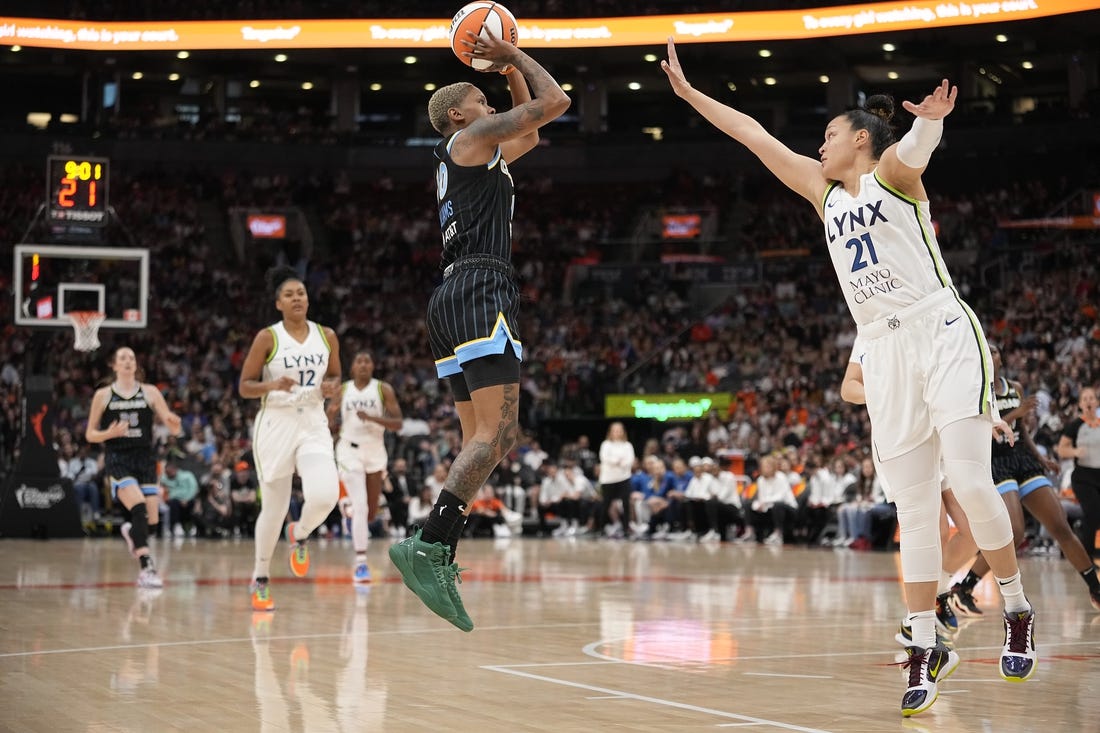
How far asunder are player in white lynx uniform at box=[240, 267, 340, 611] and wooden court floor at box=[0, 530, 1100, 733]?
0.84 meters

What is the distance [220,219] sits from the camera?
3775cm

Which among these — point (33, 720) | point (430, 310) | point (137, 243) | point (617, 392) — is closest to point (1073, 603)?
point (430, 310)

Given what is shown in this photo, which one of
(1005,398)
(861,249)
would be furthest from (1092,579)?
(861,249)

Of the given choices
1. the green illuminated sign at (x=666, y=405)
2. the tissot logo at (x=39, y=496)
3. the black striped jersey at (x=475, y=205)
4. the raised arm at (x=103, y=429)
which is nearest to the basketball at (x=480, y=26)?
the black striped jersey at (x=475, y=205)

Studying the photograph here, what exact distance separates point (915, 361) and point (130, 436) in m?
8.79

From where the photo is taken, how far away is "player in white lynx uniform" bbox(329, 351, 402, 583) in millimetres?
13797

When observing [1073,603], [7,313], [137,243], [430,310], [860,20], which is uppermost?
[860,20]

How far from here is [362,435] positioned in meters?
14.2

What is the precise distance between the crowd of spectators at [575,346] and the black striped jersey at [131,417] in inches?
384

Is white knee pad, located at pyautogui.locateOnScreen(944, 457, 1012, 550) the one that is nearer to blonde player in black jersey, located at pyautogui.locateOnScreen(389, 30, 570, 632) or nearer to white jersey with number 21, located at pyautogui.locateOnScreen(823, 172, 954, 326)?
white jersey with number 21, located at pyautogui.locateOnScreen(823, 172, 954, 326)

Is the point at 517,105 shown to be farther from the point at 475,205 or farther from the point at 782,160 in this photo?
the point at 782,160

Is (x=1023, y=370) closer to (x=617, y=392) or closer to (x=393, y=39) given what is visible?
(x=617, y=392)

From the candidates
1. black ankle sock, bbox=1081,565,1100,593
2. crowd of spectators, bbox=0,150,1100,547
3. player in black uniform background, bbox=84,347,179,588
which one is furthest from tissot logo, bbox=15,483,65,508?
black ankle sock, bbox=1081,565,1100,593

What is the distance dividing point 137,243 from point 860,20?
760 inches
